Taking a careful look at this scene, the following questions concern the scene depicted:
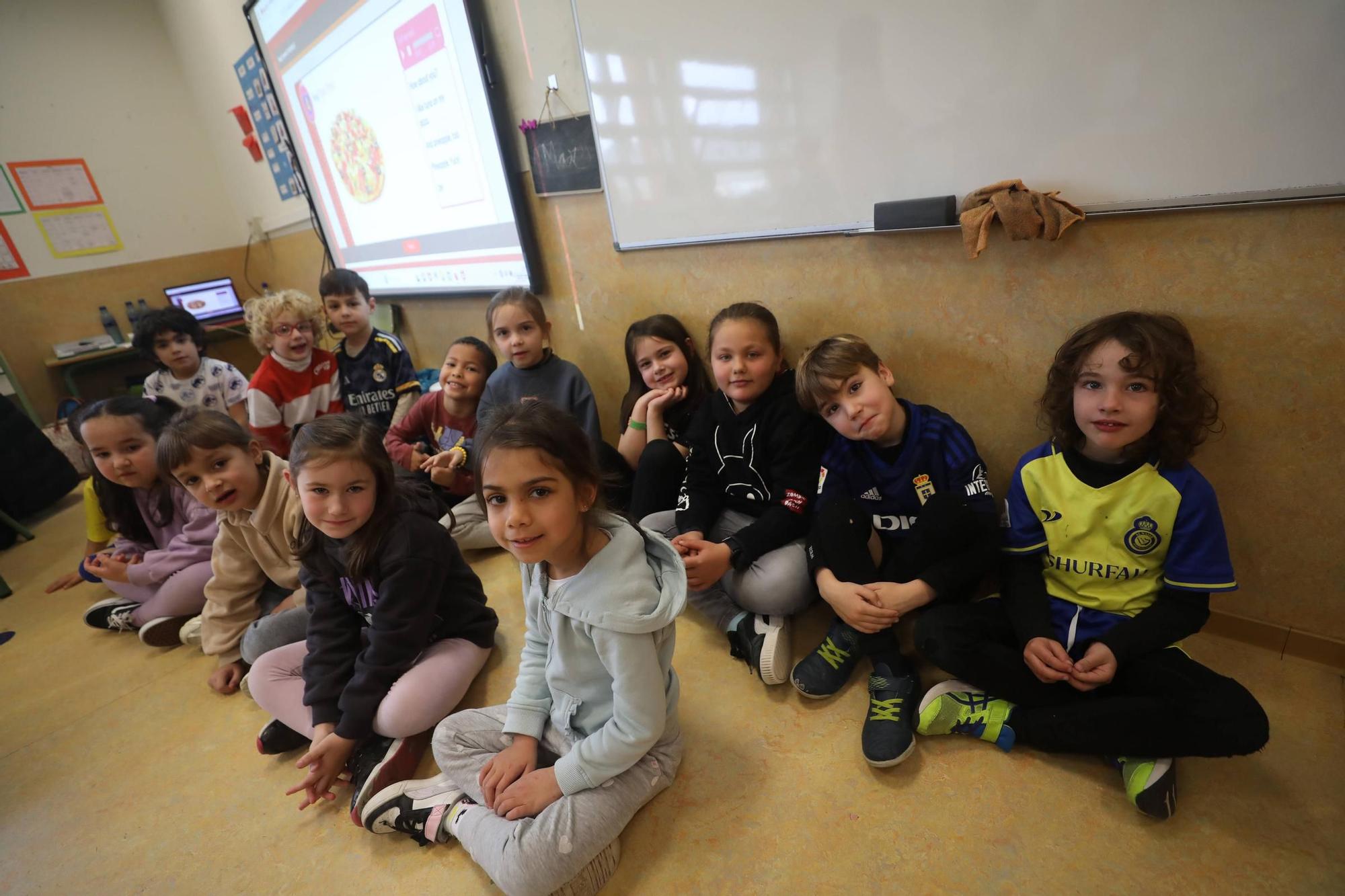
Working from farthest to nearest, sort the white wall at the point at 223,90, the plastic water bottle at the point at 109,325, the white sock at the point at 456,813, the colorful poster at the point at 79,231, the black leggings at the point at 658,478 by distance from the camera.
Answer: the plastic water bottle at the point at 109,325, the colorful poster at the point at 79,231, the white wall at the point at 223,90, the black leggings at the point at 658,478, the white sock at the point at 456,813

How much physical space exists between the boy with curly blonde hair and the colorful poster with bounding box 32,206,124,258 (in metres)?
2.62

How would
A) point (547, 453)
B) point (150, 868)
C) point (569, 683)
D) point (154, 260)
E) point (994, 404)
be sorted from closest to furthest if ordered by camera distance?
1. point (547, 453)
2. point (569, 683)
3. point (150, 868)
4. point (994, 404)
5. point (154, 260)

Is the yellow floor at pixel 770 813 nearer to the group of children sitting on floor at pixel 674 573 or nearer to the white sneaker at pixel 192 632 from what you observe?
the group of children sitting on floor at pixel 674 573

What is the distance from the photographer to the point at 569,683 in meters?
0.93

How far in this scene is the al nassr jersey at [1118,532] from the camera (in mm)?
893

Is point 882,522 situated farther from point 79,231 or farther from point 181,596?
point 79,231

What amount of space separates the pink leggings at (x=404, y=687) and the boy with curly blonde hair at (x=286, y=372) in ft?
3.96

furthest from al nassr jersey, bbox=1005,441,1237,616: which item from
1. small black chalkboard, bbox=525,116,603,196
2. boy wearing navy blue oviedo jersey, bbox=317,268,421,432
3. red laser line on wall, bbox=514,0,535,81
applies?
boy wearing navy blue oviedo jersey, bbox=317,268,421,432

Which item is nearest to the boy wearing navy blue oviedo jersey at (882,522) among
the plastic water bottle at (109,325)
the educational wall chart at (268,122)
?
the educational wall chart at (268,122)

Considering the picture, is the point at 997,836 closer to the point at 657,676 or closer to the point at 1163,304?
the point at 657,676

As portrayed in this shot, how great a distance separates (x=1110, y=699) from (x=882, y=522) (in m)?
0.47

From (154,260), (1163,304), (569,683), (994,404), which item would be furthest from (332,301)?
(154,260)

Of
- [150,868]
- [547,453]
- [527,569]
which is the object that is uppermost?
[547,453]

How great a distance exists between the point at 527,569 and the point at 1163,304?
3.82ft
